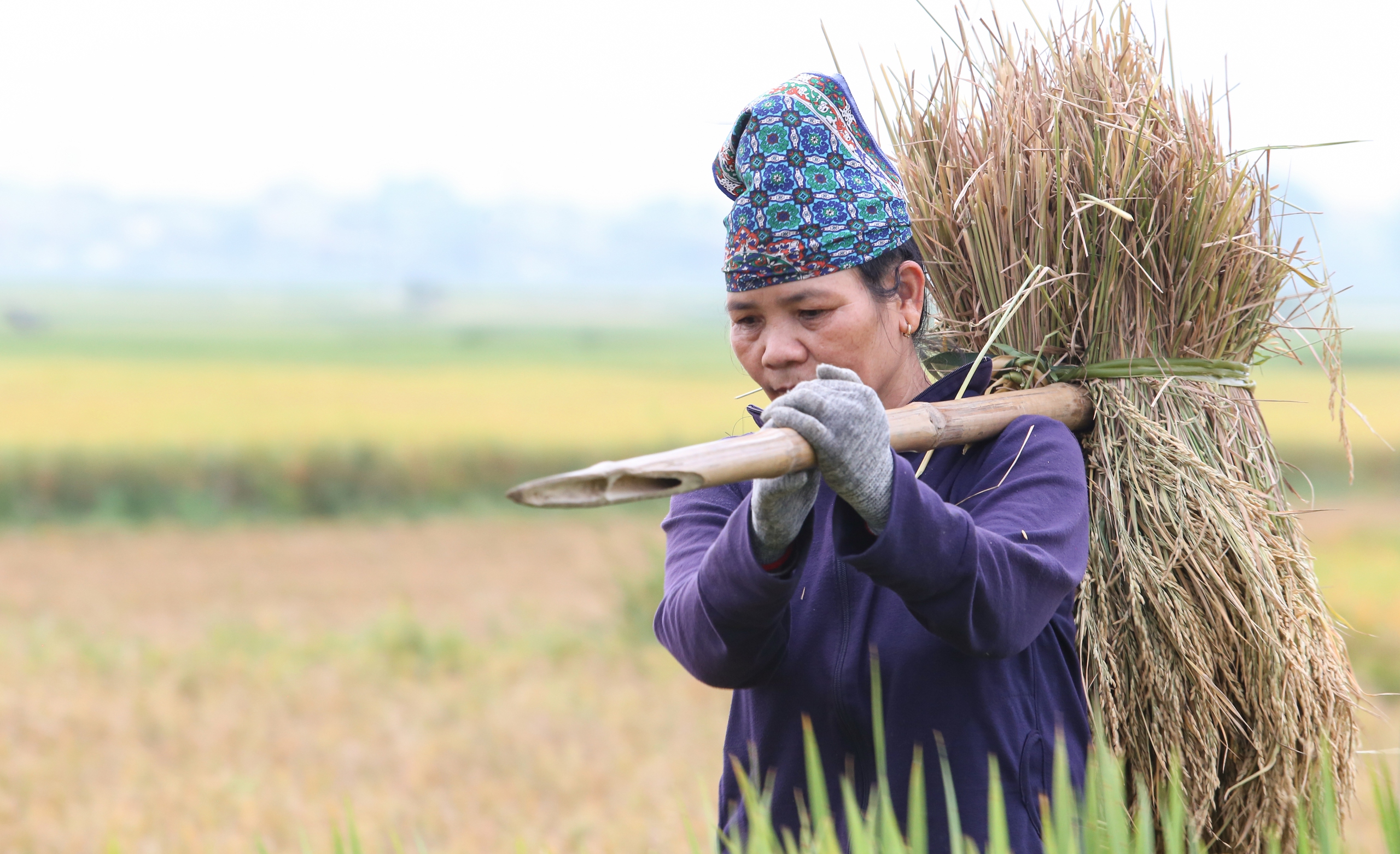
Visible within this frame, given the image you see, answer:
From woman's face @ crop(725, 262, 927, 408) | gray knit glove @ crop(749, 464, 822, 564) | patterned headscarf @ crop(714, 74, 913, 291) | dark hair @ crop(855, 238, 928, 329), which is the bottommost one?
gray knit glove @ crop(749, 464, 822, 564)

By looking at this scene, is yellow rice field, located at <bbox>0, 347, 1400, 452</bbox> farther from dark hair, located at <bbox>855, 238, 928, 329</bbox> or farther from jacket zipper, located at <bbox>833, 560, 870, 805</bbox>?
jacket zipper, located at <bbox>833, 560, 870, 805</bbox>

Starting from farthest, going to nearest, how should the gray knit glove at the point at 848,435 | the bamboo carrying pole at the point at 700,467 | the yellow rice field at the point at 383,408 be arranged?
the yellow rice field at the point at 383,408, the gray knit glove at the point at 848,435, the bamboo carrying pole at the point at 700,467

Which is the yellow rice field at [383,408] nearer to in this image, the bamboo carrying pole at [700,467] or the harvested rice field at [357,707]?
the harvested rice field at [357,707]

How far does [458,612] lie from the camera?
1082 centimetres

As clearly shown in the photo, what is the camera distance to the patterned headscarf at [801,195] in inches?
67.9

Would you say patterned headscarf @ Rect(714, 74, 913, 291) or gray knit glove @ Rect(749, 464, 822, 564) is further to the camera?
patterned headscarf @ Rect(714, 74, 913, 291)

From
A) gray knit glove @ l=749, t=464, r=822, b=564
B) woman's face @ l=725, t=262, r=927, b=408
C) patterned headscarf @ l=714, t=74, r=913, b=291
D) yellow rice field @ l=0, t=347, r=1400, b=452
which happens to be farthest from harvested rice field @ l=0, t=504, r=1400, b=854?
yellow rice field @ l=0, t=347, r=1400, b=452

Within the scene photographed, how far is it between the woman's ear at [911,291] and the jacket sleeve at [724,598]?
376 mm

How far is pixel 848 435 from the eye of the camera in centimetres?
134

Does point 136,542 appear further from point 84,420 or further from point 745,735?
point 745,735

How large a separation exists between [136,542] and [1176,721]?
14.5m

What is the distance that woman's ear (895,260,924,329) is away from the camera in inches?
72.6

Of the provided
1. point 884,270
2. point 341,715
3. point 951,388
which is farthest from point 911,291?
point 341,715

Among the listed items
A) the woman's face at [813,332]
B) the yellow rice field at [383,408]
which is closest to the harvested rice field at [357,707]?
the woman's face at [813,332]
